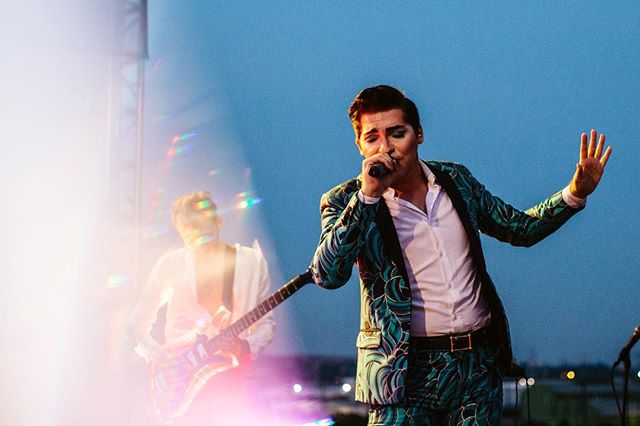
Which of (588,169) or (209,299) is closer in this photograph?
(588,169)

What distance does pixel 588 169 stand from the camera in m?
2.10

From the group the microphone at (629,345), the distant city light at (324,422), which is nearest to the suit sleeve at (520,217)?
the microphone at (629,345)

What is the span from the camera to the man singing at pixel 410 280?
187 cm

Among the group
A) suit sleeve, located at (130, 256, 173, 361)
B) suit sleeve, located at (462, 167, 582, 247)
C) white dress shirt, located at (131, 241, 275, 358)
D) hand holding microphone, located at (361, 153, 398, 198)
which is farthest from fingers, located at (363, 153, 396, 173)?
suit sleeve, located at (130, 256, 173, 361)

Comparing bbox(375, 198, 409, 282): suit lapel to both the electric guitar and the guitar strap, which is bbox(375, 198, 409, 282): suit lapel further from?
the guitar strap

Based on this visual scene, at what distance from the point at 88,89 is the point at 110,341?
1.83 metres

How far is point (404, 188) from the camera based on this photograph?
6.72ft

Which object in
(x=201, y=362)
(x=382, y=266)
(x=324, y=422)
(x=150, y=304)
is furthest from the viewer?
(x=324, y=422)

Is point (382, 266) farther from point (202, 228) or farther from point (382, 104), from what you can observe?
→ point (202, 228)

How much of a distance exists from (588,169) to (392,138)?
1.69 ft

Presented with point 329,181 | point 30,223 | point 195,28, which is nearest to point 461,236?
point 30,223

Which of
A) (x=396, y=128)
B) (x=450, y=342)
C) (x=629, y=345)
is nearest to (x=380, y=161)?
(x=396, y=128)

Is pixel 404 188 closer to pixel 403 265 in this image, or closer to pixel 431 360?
pixel 403 265

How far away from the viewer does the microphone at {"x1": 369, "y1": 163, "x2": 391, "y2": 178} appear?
1827 mm
